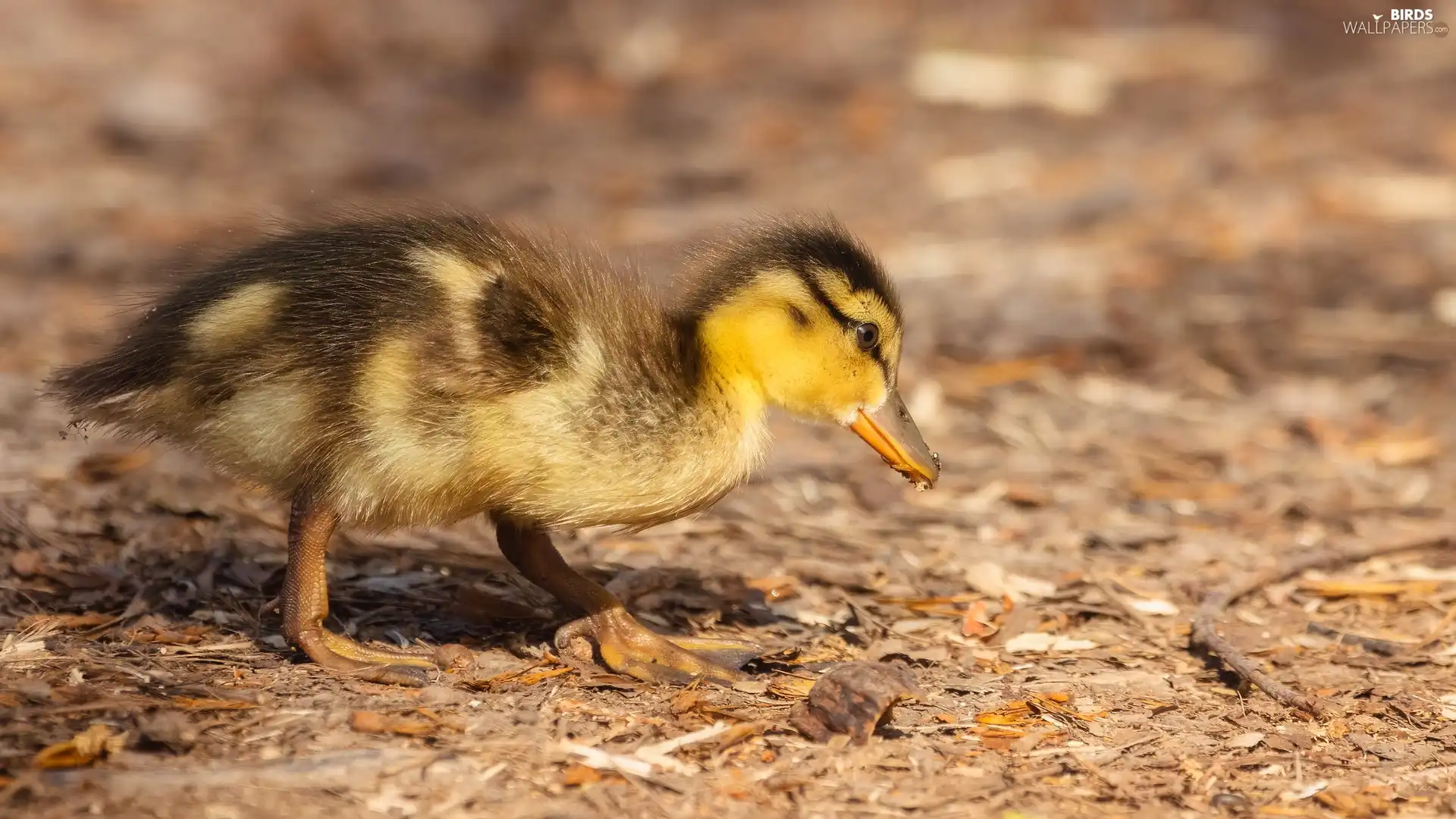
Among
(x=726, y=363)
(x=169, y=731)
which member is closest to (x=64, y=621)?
(x=169, y=731)

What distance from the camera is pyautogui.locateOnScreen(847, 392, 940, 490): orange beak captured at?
428cm

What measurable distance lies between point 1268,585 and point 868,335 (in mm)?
1757

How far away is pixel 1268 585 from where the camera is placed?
200 inches

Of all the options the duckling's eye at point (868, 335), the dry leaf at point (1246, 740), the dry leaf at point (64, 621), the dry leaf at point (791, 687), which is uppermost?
the duckling's eye at point (868, 335)

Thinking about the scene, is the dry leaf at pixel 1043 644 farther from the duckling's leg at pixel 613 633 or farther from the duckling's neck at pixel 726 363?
the duckling's neck at pixel 726 363

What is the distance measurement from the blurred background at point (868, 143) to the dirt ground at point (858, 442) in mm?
41

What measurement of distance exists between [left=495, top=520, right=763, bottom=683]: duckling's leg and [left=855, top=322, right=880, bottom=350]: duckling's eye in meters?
0.83

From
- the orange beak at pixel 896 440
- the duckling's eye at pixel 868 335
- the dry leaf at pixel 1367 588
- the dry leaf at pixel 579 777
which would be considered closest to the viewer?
the dry leaf at pixel 579 777

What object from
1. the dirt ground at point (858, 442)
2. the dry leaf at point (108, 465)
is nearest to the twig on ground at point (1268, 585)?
the dirt ground at point (858, 442)

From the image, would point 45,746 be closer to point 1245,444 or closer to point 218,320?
point 218,320

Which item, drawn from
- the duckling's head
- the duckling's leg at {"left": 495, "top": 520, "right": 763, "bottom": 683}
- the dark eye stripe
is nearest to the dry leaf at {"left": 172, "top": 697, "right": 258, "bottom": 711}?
the duckling's leg at {"left": 495, "top": 520, "right": 763, "bottom": 683}

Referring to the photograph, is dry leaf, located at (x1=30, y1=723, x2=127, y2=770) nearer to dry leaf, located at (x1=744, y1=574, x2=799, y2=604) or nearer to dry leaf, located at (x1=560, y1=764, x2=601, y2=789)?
dry leaf, located at (x1=560, y1=764, x2=601, y2=789)

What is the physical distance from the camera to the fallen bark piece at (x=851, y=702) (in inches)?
144

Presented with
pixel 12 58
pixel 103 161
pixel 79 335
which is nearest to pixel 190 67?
pixel 12 58
